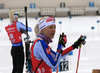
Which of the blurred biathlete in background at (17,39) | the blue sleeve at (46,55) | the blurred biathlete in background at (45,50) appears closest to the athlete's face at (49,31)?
the blurred biathlete in background at (45,50)

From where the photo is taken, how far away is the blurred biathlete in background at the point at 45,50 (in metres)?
1.88

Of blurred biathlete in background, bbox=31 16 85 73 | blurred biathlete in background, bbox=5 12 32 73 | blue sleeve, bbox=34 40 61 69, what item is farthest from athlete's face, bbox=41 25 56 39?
blurred biathlete in background, bbox=5 12 32 73

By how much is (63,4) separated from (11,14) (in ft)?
43.8

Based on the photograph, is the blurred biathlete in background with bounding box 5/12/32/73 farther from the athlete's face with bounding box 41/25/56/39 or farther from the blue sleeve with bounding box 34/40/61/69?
the blue sleeve with bounding box 34/40/61/69

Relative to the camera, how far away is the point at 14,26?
3.66 meters

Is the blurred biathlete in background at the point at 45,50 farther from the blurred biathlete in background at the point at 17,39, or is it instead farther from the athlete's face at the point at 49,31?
the blurred biathlete in background at the point at 17,39

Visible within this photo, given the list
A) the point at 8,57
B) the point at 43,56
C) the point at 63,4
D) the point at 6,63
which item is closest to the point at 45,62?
the point at 43,56

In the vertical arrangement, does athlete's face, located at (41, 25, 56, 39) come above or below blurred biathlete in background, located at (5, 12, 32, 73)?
above

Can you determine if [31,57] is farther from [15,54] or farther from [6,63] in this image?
[6,63]

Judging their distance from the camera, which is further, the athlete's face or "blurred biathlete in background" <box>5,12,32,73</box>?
"blurred biathlete in background" <box>5,12,32,73</box>

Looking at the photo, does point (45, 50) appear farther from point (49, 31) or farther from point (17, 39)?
point (17, 39)

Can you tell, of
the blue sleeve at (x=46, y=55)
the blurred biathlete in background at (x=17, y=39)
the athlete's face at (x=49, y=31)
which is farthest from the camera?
the blurred biathlete in background at (x=17, y=39)

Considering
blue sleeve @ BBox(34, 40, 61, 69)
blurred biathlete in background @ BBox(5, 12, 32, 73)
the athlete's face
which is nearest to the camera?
blue sleeve @ BBox(34, 40, 61, 69)

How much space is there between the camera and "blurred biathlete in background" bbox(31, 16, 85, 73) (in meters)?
1.88
